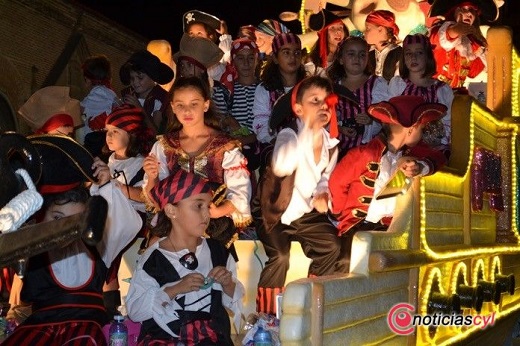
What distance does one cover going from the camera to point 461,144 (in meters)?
5.75

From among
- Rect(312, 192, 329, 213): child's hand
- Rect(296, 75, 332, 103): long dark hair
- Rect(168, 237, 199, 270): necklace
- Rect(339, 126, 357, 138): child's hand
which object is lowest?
Rect(168, 237, 199, 270): necklace

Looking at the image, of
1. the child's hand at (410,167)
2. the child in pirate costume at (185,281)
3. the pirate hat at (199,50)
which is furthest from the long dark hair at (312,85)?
the pirate hat at (199,50)

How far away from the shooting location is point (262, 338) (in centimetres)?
473

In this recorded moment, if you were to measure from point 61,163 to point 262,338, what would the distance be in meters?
1.36

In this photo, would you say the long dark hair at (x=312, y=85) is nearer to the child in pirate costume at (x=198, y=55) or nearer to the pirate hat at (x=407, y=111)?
the pirate hat at (x=407, y=111)

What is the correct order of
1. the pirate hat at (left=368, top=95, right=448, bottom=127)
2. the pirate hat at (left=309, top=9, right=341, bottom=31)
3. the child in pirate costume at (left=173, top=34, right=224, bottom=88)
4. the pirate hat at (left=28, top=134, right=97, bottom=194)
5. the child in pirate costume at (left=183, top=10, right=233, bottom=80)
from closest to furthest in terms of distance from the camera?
the pirate hat at (left=28, top=134, right=97, bottom=194) → the pirate hat at (left=368, top=95, right=448, bottom=127) → the child in pirate costume at (left=173, top=34, right=224, bottom=88) → the child in pirate costume at (left=183, top=10, right=233, bottom=80) → the pirate hat at (left=309, top=9, right=341, bottom=31)

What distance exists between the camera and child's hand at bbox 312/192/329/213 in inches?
227

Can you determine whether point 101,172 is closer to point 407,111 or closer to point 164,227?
point 164,227

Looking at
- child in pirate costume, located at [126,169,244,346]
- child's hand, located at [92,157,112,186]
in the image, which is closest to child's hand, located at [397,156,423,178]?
child in pirate costume, located at [126,169,244,346]

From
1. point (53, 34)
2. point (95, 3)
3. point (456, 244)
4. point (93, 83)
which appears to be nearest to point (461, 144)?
point (456, 244)

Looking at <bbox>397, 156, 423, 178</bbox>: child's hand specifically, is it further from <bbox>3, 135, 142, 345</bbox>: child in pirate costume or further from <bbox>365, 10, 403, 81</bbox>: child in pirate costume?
<bbox>365, 10, 403, 81</bbox>: child in pirate costume

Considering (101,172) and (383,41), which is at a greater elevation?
(383,41)

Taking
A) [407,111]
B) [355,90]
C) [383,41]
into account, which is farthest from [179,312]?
[383,41]

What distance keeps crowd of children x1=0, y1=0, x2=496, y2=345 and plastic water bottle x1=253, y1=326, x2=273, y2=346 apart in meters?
0.17
